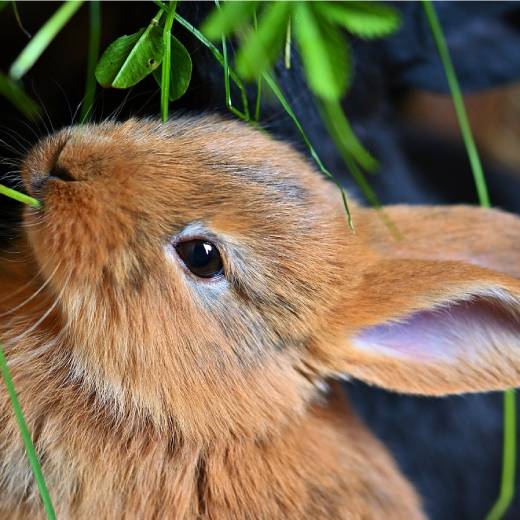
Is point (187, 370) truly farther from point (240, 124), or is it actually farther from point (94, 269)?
point (240, 124)

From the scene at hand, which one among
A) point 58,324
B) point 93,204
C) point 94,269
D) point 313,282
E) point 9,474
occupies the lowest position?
point 9,474

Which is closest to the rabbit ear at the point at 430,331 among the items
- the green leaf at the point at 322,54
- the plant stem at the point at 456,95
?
the plant stem at the point at 456,95

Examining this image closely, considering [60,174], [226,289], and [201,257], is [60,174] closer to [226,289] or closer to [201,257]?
[201,257]

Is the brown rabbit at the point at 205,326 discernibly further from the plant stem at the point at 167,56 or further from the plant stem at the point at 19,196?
the plant stem at the point at 167,56

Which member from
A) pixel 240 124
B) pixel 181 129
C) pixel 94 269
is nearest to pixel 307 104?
pixel 240 124

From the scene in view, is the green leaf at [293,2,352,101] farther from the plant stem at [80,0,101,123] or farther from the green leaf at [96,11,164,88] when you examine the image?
the plant stem at [80,0,101,123]

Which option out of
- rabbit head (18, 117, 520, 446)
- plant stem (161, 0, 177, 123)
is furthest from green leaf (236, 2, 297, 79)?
rabbit head (18, 117, 520, 446)

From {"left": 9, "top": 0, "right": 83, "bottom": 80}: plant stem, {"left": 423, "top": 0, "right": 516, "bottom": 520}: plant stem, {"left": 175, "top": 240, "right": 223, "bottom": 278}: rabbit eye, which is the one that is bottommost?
{"left": 423, "top": 0, "right": 516, "bottom": 520}: plant stem
